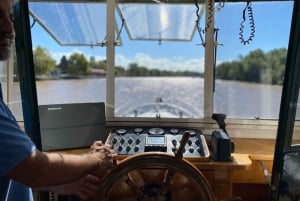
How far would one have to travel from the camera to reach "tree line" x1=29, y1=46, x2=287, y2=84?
223 cm

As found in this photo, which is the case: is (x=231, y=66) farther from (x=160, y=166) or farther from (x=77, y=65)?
(x=160, y=166)

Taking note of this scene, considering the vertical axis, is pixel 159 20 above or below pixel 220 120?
above

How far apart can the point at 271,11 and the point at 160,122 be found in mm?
944

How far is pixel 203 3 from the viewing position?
217 cm

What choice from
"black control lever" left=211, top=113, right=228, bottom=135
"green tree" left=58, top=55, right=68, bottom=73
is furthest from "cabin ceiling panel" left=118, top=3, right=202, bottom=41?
"black control lever" left=211, top=113, right=228, bottom=135

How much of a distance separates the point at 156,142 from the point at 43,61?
0.98 meters

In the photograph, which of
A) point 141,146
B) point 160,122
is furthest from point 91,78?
point 141,146

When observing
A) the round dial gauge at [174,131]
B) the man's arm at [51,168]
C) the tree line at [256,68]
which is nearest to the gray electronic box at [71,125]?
the round dial gauge at [174,131]

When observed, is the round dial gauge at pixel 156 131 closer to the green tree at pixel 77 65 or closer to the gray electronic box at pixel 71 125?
the gray electronic box at pixel 71 125

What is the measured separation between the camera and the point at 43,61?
2.30 m

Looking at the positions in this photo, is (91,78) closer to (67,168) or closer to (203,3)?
(203,3)

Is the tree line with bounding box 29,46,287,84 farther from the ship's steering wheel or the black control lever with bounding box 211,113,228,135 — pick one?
the ship's steering wheel

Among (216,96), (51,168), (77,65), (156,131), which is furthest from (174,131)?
(51,168)

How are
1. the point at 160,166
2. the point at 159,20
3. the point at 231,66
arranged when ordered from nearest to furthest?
the point at 160,166 → the point at 231,66 → the point at 159,20
